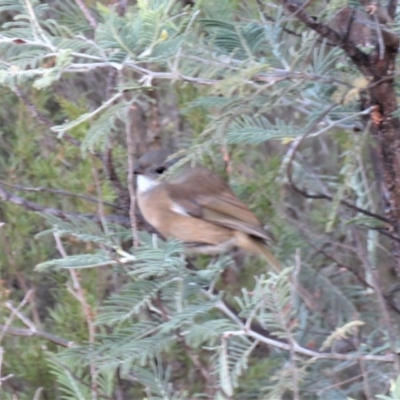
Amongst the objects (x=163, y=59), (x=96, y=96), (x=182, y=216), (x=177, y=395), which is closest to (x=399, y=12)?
(x=163, y=59)

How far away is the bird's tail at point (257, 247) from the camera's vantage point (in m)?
3.78

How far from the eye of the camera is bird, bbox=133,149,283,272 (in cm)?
395

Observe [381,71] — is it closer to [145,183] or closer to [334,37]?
[334,37]

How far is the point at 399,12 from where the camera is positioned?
245cm

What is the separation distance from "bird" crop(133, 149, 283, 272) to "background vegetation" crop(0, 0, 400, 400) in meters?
0.12

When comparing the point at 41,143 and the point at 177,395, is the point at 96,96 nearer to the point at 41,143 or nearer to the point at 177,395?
the point at 41,143

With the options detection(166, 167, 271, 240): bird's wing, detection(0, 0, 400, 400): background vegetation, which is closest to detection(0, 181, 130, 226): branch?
detection(0, 0, 400, 400): background vegetation

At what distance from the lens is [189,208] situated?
412 cm

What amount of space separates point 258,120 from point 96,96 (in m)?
2.07

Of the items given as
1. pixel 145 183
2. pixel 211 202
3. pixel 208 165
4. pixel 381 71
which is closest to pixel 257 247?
pixel 211 202

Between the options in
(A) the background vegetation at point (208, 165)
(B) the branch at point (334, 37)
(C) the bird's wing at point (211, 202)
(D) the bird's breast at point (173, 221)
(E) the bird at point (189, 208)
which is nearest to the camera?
(B) the branch at point (334, 37)

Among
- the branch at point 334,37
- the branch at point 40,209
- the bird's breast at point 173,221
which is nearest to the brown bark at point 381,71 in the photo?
the branch at point 334,37

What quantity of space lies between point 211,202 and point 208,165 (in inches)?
9.1

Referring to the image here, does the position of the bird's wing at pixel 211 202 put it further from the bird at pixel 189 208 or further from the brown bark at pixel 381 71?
the brown bark at pixel 381 71
